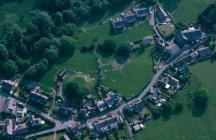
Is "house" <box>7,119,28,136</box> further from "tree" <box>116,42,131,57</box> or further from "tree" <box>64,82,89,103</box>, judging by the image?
"tree" <box>116,42,131,57</box>

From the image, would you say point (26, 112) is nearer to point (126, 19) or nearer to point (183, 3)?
point (126, 19)

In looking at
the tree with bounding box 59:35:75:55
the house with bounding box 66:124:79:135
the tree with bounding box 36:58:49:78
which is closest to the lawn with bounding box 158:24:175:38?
the tree with bounding box 59:35:75:55

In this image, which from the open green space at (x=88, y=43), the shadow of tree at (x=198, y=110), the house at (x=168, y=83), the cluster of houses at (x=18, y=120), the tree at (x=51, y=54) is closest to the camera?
the cluster of houses at (x=18, y=120)

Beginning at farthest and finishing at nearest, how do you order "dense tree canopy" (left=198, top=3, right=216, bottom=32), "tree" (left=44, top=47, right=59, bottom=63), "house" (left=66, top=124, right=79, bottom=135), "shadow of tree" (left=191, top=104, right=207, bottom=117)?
1. "dense tree canopy" (left=198, top=3, right=216, bottom=32)
2. "tree" (left=44, top=47, right=59, bottom=63)
3. "shadow of tree" (left=191, top=104, right=207, bottom=117)
4. "house" (left=66, top=124, right=79, bottom=135)

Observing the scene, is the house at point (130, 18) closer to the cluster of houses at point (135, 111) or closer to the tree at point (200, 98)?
the cluster of houses at point (135, 111)

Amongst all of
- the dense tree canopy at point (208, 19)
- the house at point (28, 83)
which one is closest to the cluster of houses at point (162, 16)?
the dense tree canopy at point (208, 19)

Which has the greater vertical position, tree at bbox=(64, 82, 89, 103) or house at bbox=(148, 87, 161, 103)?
tree at bbox=(64, 82, 89, 103)
